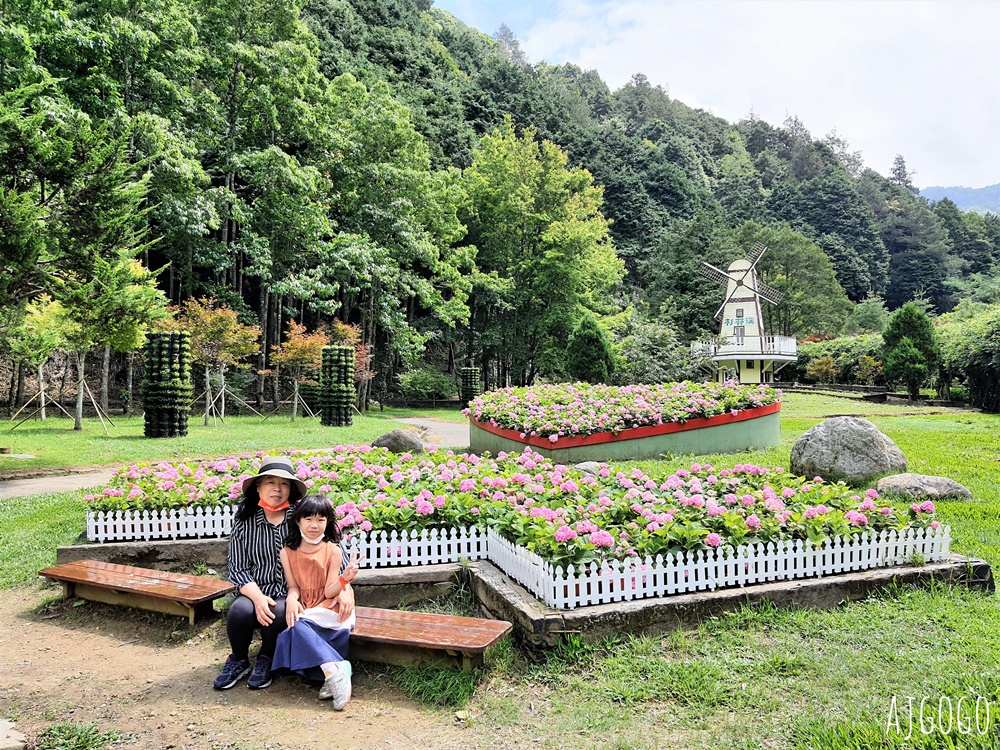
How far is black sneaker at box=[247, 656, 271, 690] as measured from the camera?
3887mm

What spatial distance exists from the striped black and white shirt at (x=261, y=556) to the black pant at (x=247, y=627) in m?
0.17

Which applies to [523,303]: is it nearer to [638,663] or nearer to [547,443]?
[547,443]

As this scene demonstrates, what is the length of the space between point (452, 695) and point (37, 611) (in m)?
3.79

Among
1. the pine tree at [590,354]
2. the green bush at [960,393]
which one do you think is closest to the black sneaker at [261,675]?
the pine tree at [590,354]

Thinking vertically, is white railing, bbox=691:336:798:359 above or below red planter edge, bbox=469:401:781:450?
above

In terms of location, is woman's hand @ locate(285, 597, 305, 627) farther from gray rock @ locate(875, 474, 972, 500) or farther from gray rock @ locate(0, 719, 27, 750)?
gray rock @ locate(875, 474, 972, 500)

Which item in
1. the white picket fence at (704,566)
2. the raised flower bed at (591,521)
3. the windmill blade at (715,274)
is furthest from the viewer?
the windmill blade at (715,274)

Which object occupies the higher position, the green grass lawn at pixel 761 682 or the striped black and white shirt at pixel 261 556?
the striped black and white shirt at pixel 261 556

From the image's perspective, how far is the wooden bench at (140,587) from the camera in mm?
4797

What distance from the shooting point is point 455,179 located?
3528cm

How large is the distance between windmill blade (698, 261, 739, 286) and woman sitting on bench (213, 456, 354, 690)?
4339cm

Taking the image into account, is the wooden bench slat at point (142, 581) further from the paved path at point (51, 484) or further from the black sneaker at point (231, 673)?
the paved path at point (51, 484)

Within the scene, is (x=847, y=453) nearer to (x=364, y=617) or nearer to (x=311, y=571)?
(x=364, y=617)

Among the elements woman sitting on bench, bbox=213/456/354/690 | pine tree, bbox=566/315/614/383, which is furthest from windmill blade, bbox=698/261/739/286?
woman sitting on bench, bbox=213/456/354/690
